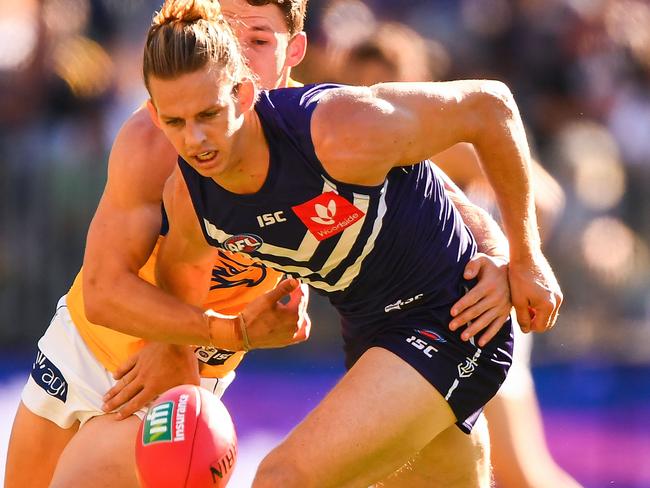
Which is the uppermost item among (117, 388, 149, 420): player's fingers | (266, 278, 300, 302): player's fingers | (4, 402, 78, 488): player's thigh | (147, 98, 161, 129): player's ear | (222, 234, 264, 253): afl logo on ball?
(147, 98, 161, 129): player's ear

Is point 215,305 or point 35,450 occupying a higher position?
point 215,305

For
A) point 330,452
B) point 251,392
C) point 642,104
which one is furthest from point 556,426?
point 330,452

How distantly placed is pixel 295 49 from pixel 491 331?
155cm

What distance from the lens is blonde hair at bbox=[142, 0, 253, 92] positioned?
12.7ft

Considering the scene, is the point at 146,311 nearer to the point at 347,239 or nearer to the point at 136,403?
the point at 136,403

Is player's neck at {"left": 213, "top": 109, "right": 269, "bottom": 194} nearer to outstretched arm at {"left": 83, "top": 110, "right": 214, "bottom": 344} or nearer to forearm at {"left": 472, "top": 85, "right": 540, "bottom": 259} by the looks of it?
outstretched arm at {"left": 83, "top": 110, "right": 214, "bottom": 344}

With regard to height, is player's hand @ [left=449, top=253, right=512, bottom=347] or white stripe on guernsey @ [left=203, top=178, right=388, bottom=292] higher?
white stripe on guernsey @ [left=203, top=178, right=388, bottom=292]

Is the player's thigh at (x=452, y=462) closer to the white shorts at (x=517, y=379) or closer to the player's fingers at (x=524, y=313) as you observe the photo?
the player's fingers at (x=524, y=313)

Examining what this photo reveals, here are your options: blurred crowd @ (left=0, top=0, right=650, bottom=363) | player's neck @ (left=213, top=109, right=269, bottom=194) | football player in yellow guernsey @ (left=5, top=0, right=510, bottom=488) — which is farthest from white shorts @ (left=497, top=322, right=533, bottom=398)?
blurred crowd @ (left=0, top=0, right=650, bottom=363)

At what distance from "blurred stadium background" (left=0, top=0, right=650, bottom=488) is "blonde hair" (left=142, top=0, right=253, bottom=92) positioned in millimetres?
4388

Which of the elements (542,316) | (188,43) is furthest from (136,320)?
(542,316)

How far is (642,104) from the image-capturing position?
927 centimetres

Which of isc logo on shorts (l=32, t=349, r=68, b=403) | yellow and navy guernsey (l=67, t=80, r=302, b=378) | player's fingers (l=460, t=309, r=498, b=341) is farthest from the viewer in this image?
isc logo on shorts (l=32, t=349, r=68, b=403)

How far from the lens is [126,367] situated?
4.68 m
